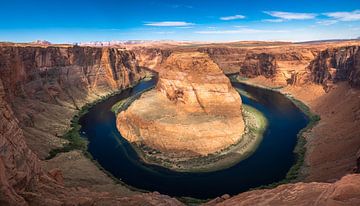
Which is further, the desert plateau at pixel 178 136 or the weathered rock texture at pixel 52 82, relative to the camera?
the weathered rock texture at pixel 52 82

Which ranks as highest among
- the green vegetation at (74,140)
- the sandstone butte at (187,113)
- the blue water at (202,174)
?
the sandstone butte at (187,113)

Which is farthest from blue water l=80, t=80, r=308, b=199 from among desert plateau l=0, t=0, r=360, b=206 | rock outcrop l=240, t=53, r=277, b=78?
rock outcrop l=240, t=53, r=277, b=78

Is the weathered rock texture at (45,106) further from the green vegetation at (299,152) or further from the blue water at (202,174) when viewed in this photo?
the green vegetation at (299,152)

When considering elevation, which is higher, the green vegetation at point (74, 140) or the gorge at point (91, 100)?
the gorge at point (91, 100)

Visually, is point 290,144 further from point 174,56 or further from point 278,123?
point 174,56

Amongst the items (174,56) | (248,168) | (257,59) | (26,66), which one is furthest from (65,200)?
(257,59)

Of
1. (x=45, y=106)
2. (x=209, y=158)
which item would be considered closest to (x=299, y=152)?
(x=209, y=158)

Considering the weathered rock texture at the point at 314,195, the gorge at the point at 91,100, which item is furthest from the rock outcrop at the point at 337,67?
the weathered rock texture at the point at 314,195
